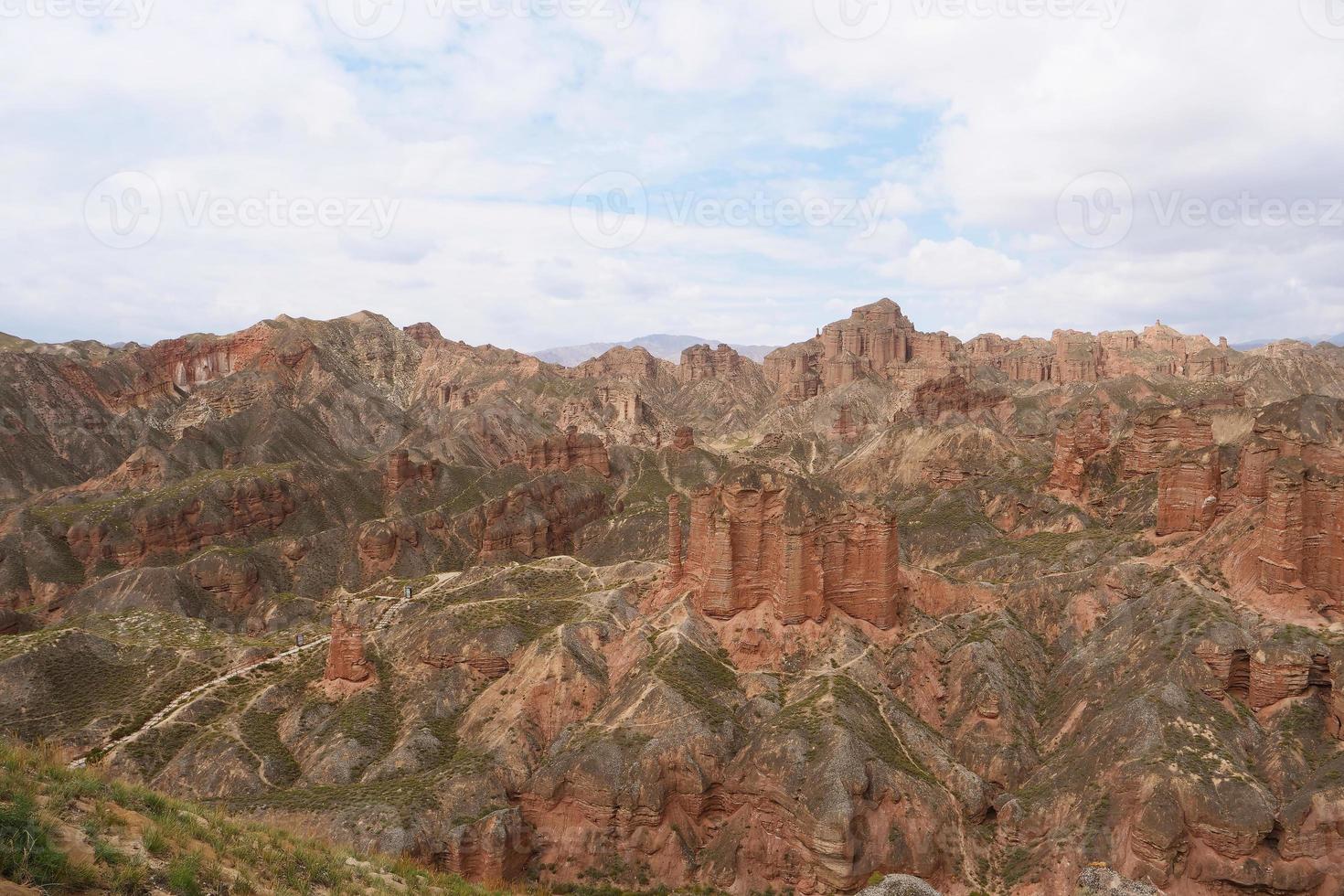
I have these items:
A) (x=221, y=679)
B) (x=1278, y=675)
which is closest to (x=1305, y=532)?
(x=1278, y=675)

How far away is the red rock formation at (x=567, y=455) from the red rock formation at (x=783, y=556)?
338ft

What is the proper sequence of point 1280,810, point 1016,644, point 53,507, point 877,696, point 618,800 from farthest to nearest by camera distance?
point 53,507
point 1016,644
point 877,696
point 618,800
point 1280,810

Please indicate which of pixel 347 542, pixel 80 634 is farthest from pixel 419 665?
pixel 347 542

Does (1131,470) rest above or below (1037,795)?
above

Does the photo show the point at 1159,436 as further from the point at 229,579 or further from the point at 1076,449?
the point at 229,579

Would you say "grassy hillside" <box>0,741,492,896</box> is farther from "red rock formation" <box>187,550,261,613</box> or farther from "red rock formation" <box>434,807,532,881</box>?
"red rock formation" <box>187,550,261,613</box>

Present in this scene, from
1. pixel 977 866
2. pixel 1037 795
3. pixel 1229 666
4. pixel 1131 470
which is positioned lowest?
pixel 977 866

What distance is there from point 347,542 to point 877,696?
10447 centimetres

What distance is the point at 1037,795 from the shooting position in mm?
47750

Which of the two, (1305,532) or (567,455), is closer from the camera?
(1305,532)

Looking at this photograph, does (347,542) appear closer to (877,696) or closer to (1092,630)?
(877,696)

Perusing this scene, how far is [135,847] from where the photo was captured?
1784 cm

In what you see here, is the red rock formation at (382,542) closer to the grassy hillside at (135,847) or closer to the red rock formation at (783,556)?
the red rock formation at (783,556)

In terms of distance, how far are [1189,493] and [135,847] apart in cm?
7647
